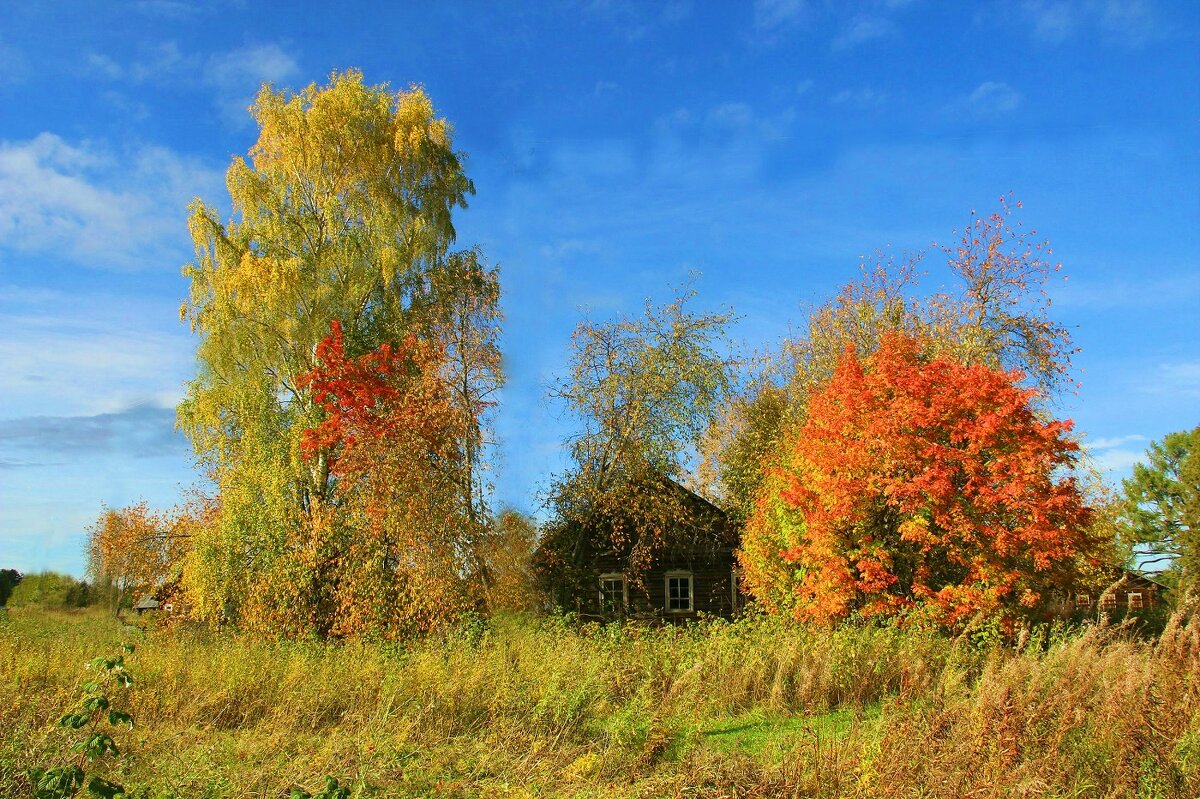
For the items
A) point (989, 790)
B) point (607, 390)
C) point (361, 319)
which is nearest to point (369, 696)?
point (989, 790)

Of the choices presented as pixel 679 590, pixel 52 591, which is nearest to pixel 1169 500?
pixel 679 590

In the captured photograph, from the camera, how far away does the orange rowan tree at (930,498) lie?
15039 millimetres

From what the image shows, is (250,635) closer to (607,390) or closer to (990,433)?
(607,390)

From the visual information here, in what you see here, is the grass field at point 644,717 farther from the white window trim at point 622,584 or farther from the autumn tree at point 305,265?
the white window trim at point 622,584

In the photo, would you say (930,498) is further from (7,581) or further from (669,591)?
(7,581)

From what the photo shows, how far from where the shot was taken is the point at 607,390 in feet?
68.7

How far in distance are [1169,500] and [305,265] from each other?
38245 millimetres

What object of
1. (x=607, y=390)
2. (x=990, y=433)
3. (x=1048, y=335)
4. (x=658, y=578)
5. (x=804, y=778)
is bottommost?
(x=804, y=778)

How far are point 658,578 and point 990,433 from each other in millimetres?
13285

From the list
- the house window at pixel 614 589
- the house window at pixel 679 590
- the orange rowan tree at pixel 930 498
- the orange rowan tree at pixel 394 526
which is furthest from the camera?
the house window at pixel 679 590

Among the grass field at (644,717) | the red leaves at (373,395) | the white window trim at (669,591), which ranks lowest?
the grass field at (644,717)

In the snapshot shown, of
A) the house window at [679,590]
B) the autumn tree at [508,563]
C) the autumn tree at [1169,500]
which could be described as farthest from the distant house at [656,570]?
the autumn tree at [1169,500]

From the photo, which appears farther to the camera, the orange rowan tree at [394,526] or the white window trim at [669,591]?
the white window trim at [669,591]

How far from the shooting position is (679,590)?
87.9 ft
